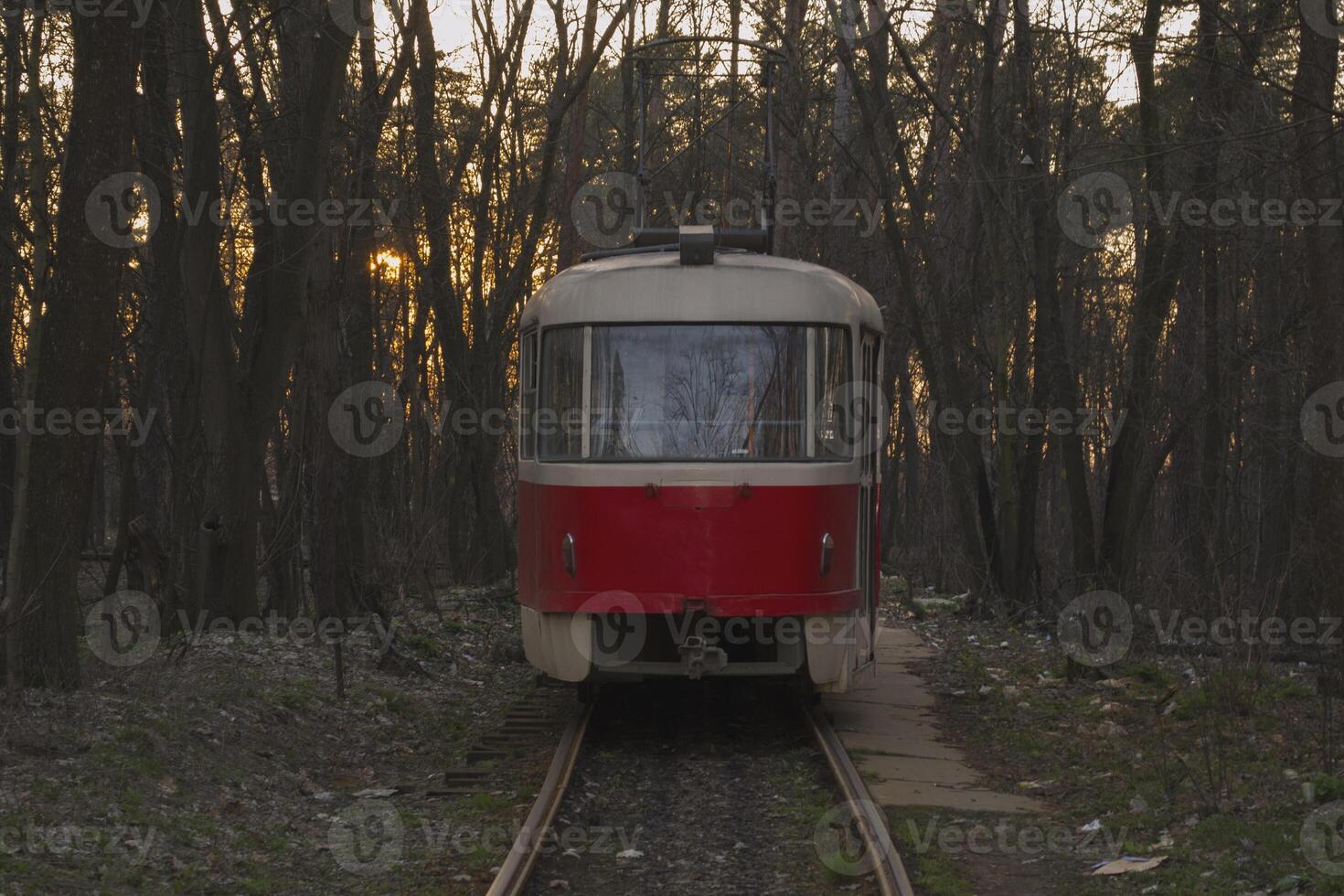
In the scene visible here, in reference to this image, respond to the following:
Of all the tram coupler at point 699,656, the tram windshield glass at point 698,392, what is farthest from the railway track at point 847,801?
the tram windshield glass at point 698,392

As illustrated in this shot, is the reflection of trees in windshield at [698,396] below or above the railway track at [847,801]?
above

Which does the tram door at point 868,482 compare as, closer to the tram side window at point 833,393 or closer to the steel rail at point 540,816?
the tram side window at point 833,393

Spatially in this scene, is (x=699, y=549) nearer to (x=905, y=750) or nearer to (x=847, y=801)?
(x=847, y=801)

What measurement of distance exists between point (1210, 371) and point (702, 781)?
9.80m

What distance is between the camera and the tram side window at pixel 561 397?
32.5 ft

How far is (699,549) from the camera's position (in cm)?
960

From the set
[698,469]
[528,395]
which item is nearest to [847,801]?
[698,469]

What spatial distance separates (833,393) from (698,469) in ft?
3.40

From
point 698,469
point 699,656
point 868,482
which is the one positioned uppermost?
point 698,469

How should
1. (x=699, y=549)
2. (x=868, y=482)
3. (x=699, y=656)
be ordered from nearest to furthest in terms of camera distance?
(x=699, y=549) → (x=699, y=656) → (x=868, y=482)

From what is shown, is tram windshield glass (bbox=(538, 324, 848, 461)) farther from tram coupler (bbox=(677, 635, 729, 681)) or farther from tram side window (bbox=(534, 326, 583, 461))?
tram coupler (bbox=(677, 635, 729, 681))

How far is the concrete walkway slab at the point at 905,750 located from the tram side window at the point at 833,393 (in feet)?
6.43

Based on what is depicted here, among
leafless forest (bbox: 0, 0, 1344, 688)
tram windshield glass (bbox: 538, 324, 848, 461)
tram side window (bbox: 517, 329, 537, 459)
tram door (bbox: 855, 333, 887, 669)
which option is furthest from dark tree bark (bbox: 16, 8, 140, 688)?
tram door (bbox: 855, 333, 887, 669)

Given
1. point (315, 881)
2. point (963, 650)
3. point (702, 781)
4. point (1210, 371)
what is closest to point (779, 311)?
point (702, 781)
